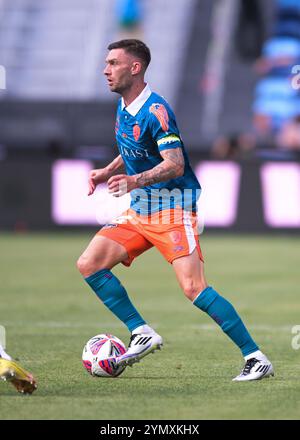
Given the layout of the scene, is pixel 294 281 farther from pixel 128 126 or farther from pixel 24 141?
pixel 24 141

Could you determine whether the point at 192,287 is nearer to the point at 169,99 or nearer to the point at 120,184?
the point at 120,184

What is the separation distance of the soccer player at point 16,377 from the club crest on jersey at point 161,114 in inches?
71.9

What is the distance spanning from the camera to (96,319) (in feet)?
36.0

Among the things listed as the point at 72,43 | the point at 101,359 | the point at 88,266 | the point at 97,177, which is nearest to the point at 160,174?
the point at 97,177

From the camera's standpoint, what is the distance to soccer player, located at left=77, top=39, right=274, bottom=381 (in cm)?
750

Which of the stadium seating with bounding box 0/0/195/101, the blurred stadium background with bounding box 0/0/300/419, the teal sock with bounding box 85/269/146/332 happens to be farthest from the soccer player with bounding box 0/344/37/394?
the stadium seating with bounding box 0/0/195/101

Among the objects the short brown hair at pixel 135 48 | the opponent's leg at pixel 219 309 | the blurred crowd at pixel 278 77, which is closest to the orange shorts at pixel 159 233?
the opponent's leg at pixel 219 309

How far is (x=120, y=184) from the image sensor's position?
7.07m

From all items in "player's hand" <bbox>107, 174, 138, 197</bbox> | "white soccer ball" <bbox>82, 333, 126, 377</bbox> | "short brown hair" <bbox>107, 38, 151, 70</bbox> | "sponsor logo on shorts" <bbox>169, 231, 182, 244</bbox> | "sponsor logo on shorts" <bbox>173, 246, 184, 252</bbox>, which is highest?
"short brown hair" <bbox>107, 38, 151, 70</bbox>

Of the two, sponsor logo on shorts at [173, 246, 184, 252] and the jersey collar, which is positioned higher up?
the jersey collar

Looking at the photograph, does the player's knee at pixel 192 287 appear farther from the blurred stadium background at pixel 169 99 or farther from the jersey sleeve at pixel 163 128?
the blurred stadium background at pixel 169 99

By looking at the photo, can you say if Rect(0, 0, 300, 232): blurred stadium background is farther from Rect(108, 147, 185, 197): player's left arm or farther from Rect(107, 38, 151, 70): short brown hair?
Rect(108, 147, 185, 197): player's left arm
